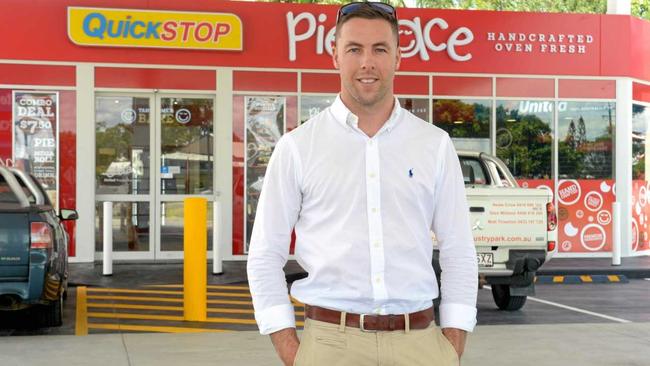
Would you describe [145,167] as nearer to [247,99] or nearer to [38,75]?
[247,99]

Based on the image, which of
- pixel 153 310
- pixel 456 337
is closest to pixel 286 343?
pixel 456 337

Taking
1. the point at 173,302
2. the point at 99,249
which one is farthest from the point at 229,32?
the point at 173,302

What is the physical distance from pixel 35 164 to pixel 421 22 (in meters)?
7.13

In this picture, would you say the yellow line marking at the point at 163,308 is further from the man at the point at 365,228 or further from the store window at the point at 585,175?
the store window at the point at 585,175

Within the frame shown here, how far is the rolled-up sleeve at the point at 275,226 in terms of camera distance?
2959 mm

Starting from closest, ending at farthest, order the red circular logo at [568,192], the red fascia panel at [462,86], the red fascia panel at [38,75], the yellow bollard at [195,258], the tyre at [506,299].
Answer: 1. the yellow bollard at [195,258]
2. the tyre at [506,299]
3. the red fascia panel at [38,75]
4. the red fascia panel at [462,86]
5. the red circular logo at [568,192]

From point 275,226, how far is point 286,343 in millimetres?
386

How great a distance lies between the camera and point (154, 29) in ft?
49.7

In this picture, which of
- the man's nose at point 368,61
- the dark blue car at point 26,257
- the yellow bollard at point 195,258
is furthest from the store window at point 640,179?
the man's nose at point 368,61

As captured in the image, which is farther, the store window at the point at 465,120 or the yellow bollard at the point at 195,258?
the store window at the point at 465,120

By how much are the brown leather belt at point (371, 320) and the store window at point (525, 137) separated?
14.1 m

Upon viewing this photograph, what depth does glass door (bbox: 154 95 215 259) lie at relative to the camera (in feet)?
50.9

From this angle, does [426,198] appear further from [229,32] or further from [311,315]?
[229,32]

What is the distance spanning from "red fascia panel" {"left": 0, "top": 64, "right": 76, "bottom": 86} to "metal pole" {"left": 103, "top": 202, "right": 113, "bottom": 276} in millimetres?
3005
